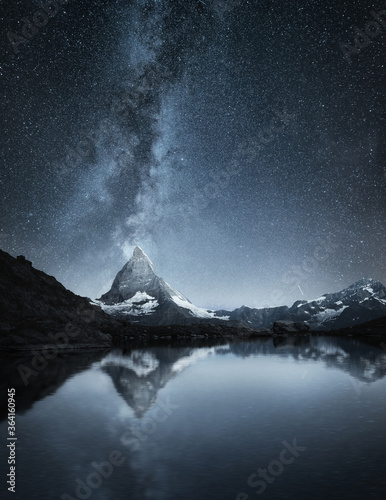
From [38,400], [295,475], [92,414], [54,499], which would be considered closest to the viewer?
[54,499]

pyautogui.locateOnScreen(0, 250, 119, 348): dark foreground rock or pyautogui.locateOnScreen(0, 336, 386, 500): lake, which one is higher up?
pyautogui.locateOnScreen(0, 250, 119, 348): dark foreground rock

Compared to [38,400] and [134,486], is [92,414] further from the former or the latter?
[134,486]

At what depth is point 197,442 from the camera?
25.3 metres

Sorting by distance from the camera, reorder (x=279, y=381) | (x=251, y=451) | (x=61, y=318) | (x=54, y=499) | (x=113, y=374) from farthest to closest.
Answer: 1. (x=61, y=318)
2. (x=113, y=374)
3. (x=279, y=381)
4. (x=251, y=451)
5. (x=54, y=499)

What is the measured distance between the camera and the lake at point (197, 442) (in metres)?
17.3

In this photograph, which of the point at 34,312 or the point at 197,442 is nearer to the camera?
the point at 197,442

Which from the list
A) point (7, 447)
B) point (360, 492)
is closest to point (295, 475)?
point (360, 492)

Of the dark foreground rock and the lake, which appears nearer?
the lake

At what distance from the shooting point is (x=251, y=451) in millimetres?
23188

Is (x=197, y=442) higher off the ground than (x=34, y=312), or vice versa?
(x=34, y=312)

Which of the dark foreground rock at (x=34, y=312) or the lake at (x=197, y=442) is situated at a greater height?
the dark foreground rock at (x=34, y=312)

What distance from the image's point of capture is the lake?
683 inches

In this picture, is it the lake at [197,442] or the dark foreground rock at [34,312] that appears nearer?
the lake at [197,442]

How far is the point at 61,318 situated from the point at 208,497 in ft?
435
